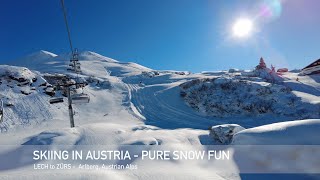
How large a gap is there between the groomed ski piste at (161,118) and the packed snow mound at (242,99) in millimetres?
103

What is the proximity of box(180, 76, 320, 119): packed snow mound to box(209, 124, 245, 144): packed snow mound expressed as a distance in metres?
17.1

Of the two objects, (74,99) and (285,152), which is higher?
(74,99)

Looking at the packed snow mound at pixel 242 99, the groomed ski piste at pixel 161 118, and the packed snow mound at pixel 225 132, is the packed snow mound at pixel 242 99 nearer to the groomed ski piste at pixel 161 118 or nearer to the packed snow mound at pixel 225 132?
the groomed ski piste at pixel 161 118

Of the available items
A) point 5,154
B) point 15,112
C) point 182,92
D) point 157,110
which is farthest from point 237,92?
point 5,154

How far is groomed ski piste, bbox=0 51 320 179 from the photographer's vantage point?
10086 millimetres

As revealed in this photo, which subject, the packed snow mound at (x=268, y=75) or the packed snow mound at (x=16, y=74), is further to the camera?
the packed snow mound at (x=268, y=75)

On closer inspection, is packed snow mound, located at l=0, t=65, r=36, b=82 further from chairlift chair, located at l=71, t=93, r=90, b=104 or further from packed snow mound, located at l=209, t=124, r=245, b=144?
packed snow mound, located at l=209, t=124, r=245, b=144

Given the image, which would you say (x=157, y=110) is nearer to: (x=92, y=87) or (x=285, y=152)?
(x=92, y=87)

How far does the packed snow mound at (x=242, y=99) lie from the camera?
33375 mm

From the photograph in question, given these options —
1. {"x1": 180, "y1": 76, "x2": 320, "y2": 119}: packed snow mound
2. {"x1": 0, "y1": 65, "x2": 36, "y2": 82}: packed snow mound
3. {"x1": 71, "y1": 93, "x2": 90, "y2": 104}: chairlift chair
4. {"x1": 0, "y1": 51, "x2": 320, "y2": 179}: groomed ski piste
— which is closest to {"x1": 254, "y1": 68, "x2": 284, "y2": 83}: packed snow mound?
{"x1": 0, "y1": 51, "x2": 320, "y2": 179}: groomed ski piste

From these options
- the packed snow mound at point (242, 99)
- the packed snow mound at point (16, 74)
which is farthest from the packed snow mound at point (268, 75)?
the packed snow mound at point (16, 74)

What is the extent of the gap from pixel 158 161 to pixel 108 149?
2.57 m

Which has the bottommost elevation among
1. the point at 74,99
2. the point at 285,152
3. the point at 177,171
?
the point at 177,171

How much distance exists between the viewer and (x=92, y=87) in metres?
49.2
